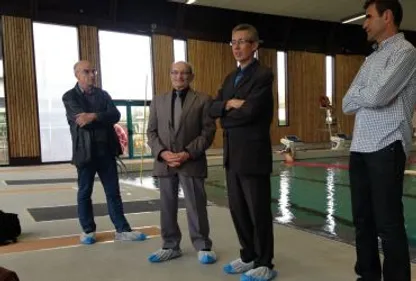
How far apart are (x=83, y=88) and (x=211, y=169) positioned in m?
6.39

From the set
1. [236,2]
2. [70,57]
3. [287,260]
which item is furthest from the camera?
[236,2]

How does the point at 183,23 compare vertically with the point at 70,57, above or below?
above

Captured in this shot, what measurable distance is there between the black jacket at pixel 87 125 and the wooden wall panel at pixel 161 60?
9084 millimetres

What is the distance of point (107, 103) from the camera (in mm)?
3439

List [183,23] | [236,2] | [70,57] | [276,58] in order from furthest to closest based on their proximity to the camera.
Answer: [276,58] → [183,23] → [236,2] → [70,57]

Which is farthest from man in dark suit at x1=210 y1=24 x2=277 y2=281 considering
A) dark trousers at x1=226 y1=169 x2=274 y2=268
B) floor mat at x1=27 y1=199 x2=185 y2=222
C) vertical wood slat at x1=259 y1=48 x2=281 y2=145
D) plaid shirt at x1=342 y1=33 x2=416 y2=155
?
vertical wood slat at x1=259 y1=48 x2=281 y2=145

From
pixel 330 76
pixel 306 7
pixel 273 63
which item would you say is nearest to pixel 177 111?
pixel 306 7

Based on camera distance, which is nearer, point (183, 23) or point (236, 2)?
point (236, 2)

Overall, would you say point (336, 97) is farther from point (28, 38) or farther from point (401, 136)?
point (401, 136)

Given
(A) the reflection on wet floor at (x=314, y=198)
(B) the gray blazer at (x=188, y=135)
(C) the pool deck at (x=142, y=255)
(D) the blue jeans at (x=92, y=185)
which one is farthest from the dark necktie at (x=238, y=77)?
(A) the reflection on wet floor at (x=314, y=198)

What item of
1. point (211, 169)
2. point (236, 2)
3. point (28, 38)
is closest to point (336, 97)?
point (236, 2)

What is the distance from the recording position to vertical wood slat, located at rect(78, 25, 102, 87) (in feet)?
37.0

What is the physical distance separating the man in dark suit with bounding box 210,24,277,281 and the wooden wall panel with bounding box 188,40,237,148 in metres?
10.7

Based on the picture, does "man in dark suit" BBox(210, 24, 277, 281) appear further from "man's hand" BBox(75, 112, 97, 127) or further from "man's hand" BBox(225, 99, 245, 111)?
"man's hand" BBox(75, 112, 97, 127)
